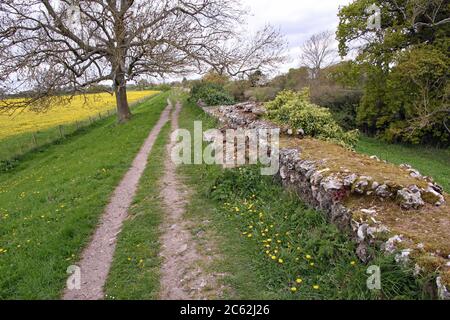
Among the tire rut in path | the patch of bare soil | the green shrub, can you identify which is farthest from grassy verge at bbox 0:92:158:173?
the green shrub

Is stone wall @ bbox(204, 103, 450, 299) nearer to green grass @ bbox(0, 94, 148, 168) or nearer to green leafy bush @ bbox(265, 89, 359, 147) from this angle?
green leafy bush @ bbox(265, 89, 359, 147)

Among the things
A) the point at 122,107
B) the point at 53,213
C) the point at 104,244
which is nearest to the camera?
the point at 104,244

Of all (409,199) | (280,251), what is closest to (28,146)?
(280,251)

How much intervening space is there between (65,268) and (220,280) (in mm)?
2765

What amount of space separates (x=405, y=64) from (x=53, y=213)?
65.4 feet

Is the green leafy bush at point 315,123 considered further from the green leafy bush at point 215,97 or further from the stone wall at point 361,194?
the green leafy bush at point 215,97

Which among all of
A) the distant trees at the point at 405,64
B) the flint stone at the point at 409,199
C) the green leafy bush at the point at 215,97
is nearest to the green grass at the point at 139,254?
the flint stone at the point at 409,199

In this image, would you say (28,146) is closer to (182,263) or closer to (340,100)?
(182,263)

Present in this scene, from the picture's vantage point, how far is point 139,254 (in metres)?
5.60

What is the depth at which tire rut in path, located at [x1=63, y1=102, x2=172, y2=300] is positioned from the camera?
481 cm

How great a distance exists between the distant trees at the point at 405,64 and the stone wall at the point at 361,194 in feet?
49.7

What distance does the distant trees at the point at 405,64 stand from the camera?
18906mm
